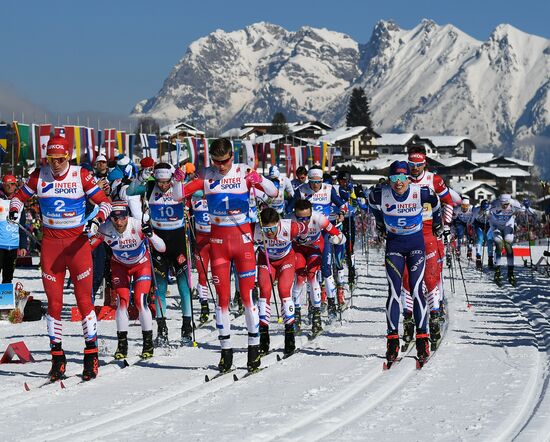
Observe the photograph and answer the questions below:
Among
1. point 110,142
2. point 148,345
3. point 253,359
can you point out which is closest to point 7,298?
point 148,345

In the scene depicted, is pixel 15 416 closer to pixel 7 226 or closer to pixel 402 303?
pixel 402 303

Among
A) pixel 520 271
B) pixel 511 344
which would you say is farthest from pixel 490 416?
pixel 520 271

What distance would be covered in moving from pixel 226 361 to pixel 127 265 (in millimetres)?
1973

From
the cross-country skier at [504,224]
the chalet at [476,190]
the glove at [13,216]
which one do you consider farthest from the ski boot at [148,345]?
the chalet at [476,190]

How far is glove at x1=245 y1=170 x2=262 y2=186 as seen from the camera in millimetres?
10578

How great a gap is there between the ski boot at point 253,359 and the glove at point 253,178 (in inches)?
67.0

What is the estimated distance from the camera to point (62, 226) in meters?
10.3

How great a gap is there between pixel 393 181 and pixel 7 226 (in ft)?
26.5

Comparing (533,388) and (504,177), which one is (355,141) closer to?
(504,177)

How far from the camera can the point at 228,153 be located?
10562mm

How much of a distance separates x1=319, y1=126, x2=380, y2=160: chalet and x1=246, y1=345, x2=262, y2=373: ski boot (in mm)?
158061

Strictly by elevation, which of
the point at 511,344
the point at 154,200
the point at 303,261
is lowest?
the point at 511,344

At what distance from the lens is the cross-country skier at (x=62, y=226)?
1028cm

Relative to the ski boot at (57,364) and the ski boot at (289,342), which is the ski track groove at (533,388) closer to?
the ski boot at (289,342)
